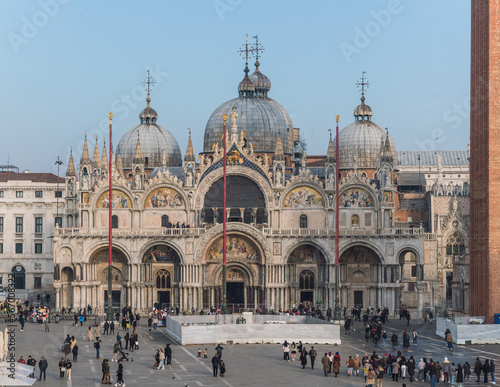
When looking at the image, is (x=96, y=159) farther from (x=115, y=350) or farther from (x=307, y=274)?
(x=115, y=350)

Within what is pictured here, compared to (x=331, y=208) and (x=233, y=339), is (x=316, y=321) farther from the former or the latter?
(x=331, y=208)

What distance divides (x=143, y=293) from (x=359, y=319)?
65.9 ft

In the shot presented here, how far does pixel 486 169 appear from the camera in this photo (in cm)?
7512

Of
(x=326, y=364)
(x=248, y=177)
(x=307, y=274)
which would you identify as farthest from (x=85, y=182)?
(x=326, y=364)

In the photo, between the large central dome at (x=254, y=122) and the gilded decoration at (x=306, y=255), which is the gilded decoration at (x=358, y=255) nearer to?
the gilded decoration at (x=306, y=255)

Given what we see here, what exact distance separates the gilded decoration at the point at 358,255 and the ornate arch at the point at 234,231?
23.0 ft

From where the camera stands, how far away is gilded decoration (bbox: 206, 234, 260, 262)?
317 feet

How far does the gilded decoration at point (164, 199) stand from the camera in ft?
323

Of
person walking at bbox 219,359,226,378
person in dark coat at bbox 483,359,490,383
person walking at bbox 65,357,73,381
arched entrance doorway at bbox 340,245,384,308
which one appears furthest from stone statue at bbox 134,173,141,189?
person in dark coat at bbox 483,359,490,383

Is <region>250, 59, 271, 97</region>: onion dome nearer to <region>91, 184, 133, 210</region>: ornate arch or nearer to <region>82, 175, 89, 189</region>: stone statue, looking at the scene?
<region>91, 184, 133, 210</region>: ornate arch

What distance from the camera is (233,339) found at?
69312 millimetres

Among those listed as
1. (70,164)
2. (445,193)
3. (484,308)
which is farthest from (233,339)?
(445,193)

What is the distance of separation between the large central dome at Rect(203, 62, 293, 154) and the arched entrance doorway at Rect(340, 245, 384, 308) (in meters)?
15.8

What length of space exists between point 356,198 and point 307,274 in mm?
8129
